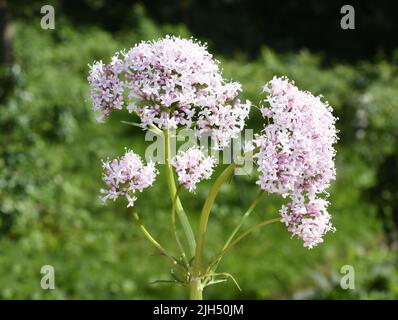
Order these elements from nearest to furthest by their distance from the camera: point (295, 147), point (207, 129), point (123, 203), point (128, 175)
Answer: point (295, 147) → point (207, 129) → point (128, 175) → point (123, 203)

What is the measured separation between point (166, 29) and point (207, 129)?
1630cm

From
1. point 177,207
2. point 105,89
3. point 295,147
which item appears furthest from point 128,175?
point 295,147

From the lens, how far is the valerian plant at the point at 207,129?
239cm

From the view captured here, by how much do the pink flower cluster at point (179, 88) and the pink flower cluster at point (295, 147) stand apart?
0.16 meters

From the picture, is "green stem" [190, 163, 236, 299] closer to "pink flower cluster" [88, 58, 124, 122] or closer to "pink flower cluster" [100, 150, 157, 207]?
"pink flower cluster" [100, 150, 157, 207]

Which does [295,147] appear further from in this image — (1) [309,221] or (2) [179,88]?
(2) [179,88]

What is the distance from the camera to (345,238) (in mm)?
10039

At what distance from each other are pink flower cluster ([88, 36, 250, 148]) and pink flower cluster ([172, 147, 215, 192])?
98mm

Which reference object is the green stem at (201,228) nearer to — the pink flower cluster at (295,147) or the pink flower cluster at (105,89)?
the pink flower cluster at (295,147)

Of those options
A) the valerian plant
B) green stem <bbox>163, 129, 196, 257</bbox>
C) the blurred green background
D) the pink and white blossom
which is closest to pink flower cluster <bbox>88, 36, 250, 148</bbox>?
the valerian plant

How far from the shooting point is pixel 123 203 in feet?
33.0

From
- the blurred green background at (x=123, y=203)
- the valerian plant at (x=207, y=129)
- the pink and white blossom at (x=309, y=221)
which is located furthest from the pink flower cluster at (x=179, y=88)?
the blurred green background at (x=123, y=203)

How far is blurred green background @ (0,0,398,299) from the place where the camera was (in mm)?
8359

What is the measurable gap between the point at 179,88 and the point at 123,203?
7.67m
